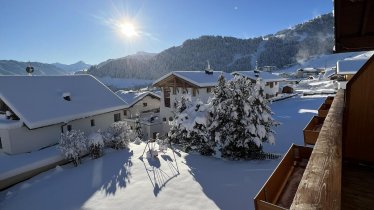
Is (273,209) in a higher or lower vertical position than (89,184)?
higher

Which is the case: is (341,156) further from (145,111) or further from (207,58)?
(207,58)

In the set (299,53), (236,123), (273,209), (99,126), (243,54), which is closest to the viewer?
(273,209)

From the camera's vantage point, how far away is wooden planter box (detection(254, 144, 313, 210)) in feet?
8.49

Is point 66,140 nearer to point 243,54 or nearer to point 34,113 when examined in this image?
point 34,113

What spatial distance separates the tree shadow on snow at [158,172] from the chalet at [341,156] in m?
8.74

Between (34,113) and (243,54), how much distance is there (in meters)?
191

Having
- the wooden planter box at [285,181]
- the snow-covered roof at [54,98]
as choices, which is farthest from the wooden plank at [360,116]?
the snow-covered roof at [54,98]

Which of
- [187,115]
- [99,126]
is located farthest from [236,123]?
[99,126]

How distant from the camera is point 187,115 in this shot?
60.2 ft

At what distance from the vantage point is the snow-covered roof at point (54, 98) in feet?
58.6

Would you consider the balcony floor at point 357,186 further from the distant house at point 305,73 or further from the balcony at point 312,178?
the distant house at point 305,73

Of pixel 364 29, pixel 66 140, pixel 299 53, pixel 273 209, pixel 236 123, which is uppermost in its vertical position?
pixel 299 53

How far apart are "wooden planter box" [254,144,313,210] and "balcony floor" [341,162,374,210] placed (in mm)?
794

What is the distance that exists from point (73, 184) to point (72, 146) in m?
4.18
